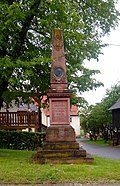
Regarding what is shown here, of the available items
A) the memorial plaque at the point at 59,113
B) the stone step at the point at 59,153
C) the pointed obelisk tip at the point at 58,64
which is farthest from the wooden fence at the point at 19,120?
the stone step at the point at 59,153

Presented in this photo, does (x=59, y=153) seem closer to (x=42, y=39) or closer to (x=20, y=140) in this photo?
(x=42, y=39)

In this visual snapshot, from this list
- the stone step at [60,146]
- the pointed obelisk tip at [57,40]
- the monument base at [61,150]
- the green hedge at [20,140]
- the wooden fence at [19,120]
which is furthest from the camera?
the green hedge at [20,140]

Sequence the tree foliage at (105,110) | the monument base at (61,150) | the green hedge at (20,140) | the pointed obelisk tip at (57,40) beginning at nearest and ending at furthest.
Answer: the monument base at (61,150)
the pointed obelisk tip at (57,40)
the green hedge at (20,140)
the tree foliage at (105,110)

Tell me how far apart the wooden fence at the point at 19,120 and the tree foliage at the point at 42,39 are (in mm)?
10256

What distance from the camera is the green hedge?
96.6 ft

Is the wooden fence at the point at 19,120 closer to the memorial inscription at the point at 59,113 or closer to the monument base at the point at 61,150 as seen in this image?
the memorial inscription at the point at 59,113

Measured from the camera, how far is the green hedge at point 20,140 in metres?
29.4

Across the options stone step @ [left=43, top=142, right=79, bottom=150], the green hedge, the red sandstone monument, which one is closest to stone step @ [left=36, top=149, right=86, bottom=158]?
the red sandstone monument

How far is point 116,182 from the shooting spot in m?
10.2

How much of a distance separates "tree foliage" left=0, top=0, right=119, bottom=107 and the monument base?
2.80 m

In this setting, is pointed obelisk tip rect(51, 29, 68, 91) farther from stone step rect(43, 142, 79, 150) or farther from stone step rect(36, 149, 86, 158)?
stone step rect(36, 149, 86, 158)

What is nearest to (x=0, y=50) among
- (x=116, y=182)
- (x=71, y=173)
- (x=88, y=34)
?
(x=88, y=34)

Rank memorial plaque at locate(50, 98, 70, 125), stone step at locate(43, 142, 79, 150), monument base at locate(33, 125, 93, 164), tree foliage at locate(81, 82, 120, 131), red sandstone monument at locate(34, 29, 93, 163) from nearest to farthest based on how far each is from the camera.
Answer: monument base at locate(33, 125, 93, 164) < red sandstone monument at locate(34, 29, 93, 163) < stone step at locate(43, 142, 79, 150) < memorial plaque at locate(50, 98, 70, 125) < tree foliage at locate(81, 82, 120, 131)

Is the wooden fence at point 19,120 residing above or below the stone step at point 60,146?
above
